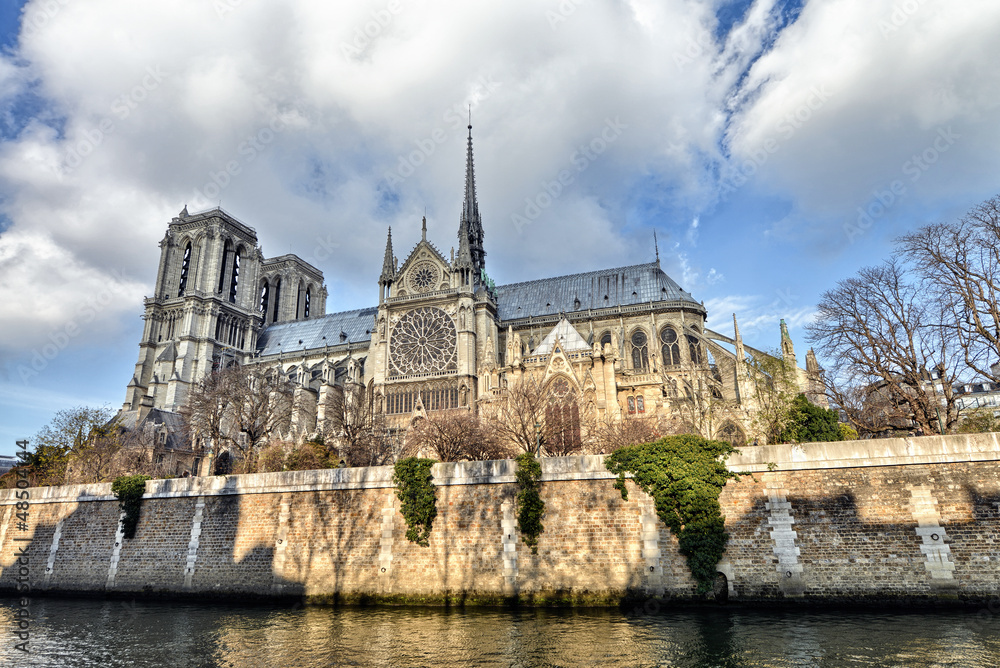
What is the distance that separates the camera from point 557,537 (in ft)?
63.4

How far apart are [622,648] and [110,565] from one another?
69.8 ft

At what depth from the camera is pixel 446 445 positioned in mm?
31500

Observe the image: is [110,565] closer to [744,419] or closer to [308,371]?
[744,419]

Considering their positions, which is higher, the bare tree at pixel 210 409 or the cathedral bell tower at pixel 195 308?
the cathedral bell tower at pixel 195 308

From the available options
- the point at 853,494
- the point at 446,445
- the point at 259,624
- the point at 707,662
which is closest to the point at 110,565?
the point at 259,624

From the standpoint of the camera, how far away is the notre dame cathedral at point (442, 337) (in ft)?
123

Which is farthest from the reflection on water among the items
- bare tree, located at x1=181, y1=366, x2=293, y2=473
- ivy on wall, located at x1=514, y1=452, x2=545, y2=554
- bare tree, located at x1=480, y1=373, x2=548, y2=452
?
bare tree, located at x1=181, y1=366, x2=293, y2=473

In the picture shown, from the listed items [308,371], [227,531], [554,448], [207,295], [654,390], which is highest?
[207,295]

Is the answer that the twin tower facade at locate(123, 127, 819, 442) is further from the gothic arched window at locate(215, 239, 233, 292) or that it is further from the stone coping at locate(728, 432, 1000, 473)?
the stone coping at locate(728, 432, 1000, 473)

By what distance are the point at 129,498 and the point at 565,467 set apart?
58.9 feet

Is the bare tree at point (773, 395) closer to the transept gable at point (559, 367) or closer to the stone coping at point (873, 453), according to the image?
the stone coping at point (873, 453)

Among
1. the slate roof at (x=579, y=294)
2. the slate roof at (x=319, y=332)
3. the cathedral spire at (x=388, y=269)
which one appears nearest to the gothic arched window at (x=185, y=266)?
the slate roof at (x=319, y=332)

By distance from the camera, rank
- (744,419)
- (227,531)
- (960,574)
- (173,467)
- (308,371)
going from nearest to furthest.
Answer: (960,574) < (227,531) < (744,419) < (173,467) < (308,371)

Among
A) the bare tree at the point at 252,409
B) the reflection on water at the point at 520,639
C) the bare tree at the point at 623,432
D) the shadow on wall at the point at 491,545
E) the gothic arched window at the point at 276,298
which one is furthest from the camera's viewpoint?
the gothic arched window at the point at 276,298
